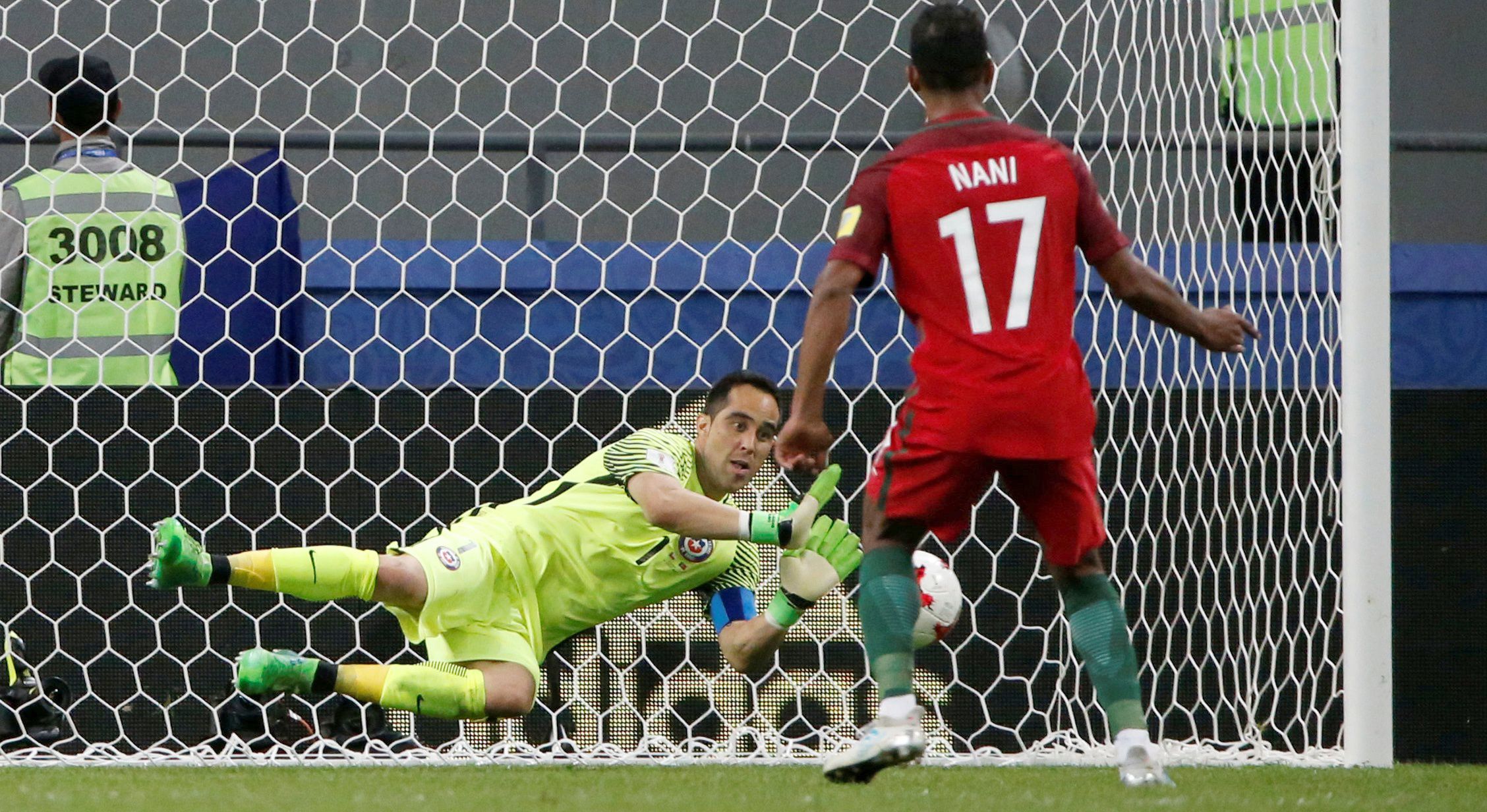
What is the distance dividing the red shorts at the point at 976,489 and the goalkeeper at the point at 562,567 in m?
0.57

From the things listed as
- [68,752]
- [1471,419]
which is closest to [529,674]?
[68,752]

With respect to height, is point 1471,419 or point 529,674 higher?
point 1471,419

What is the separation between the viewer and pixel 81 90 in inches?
175

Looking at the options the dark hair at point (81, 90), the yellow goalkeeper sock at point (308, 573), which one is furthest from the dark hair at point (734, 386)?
the dark hair at point (81, 90)

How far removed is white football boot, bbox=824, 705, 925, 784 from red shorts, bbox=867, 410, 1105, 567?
12.4 inches

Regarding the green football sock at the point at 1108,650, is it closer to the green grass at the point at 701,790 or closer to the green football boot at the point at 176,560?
the green grass at the point at 701,790

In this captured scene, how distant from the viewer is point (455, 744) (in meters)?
4.29

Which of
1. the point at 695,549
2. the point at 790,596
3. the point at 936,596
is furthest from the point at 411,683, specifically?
the point at 936,596

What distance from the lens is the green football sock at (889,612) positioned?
9.56 ft

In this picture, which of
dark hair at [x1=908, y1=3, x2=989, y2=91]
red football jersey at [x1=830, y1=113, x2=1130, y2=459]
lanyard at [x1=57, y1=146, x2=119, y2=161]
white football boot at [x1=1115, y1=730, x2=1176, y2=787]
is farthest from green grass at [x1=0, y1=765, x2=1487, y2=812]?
lanyard at [x1=57, y1=146, x2=119, y2=161]

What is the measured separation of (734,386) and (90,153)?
5.69ft

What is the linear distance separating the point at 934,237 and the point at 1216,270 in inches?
75.6

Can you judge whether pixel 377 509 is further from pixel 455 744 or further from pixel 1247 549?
pixel 1247 549

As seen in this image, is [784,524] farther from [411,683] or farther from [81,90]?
[81,90]
